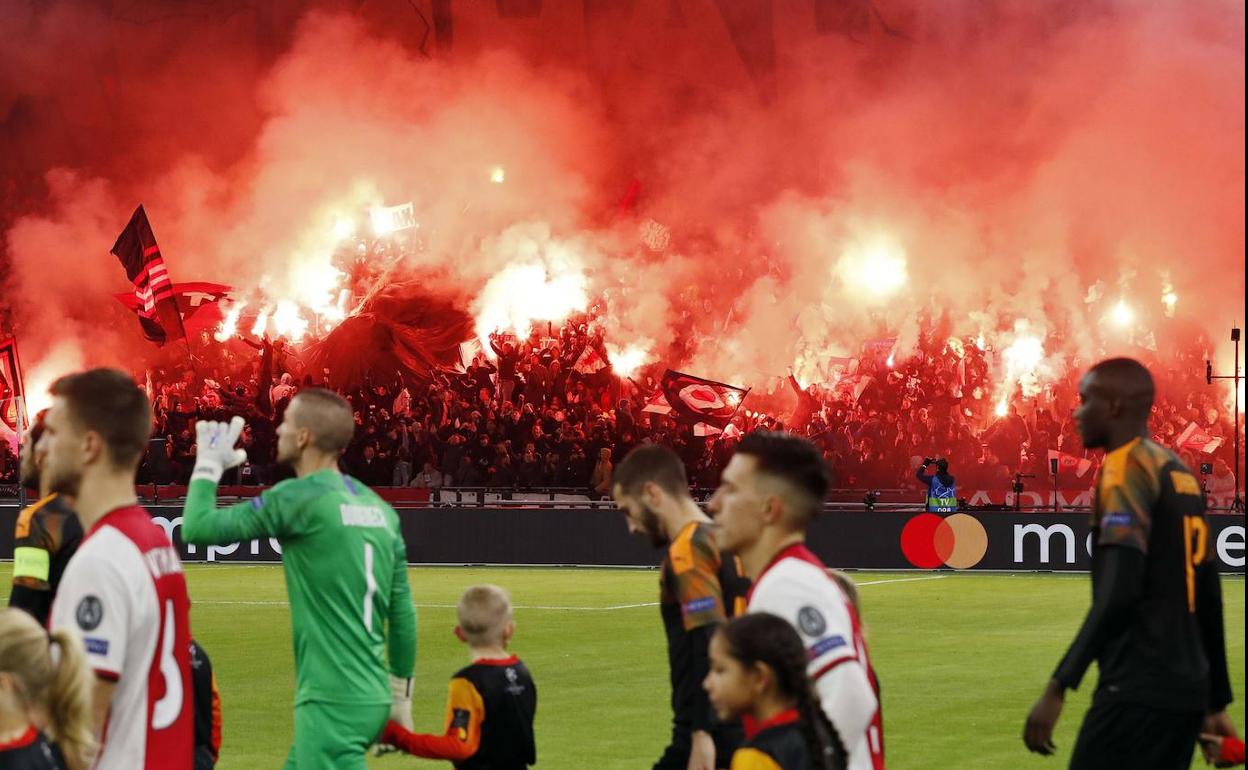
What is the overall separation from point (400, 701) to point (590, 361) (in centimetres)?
4502

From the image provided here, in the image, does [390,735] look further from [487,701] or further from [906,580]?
[906,580]

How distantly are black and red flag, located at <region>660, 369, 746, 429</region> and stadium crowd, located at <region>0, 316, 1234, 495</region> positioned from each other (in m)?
0.56

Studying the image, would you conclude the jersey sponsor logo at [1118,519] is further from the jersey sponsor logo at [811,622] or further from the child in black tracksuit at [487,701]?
the child in black tracksuit at [487,701]

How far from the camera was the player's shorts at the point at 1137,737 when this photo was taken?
693 cm

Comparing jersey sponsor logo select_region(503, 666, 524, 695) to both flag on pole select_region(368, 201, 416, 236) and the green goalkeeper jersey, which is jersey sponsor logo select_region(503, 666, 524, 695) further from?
flag on pole select_region(368, 201, 416, 236)

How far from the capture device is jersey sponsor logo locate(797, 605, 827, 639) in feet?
16.0

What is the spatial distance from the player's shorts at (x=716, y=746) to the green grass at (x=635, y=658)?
4757mm

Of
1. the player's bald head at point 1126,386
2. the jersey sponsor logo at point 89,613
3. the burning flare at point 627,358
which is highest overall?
the burning flare at point 627,358

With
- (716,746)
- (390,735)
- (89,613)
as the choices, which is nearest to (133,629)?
(89,613)

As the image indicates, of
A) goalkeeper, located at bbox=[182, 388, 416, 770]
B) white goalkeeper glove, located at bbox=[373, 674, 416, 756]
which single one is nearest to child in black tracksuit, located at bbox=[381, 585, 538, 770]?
white goalkeeper glove, located at bbox=[373, 674, 416, 756]

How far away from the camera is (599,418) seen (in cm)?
4488

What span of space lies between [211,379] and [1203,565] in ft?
178

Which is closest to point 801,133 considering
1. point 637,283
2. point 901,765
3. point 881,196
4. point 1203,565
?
point 881,196

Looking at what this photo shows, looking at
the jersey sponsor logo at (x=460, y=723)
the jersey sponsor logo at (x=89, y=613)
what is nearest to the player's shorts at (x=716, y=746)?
the jersey sponsor logo at (x=460, y=723)
